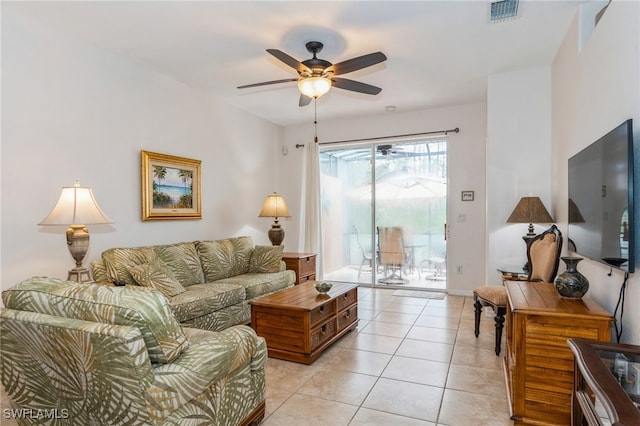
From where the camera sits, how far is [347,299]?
12.0 ft

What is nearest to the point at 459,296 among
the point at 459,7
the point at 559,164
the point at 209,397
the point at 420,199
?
the point at 420,199

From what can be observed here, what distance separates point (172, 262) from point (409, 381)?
2.49m

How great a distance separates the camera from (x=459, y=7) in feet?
8.92

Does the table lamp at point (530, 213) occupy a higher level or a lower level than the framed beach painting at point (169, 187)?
lower

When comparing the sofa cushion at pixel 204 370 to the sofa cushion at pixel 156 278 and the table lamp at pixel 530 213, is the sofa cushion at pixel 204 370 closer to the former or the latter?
the sofa cushion at pixel 156 278

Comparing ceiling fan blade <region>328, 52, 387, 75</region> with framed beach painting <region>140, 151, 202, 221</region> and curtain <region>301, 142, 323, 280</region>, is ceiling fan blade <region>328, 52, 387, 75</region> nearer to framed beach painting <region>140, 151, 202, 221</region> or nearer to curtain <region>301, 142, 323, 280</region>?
framed beach painting <region>140, 151, 202, 221</region>

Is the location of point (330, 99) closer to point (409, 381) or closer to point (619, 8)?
point (619, 8)

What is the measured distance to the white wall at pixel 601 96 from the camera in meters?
1.83

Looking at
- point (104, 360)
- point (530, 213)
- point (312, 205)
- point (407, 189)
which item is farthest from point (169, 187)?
point (530, 213)

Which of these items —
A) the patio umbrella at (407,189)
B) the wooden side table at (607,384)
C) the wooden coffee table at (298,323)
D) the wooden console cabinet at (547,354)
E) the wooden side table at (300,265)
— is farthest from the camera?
the patio umbrella at (407,189)

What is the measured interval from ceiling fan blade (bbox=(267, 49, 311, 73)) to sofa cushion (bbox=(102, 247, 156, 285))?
2.18m

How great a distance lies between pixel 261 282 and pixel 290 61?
2.36 m

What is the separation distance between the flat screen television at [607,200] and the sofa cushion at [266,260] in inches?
122

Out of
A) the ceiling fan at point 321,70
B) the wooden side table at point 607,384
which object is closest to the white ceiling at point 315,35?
the ceiling fan at point 321,70
